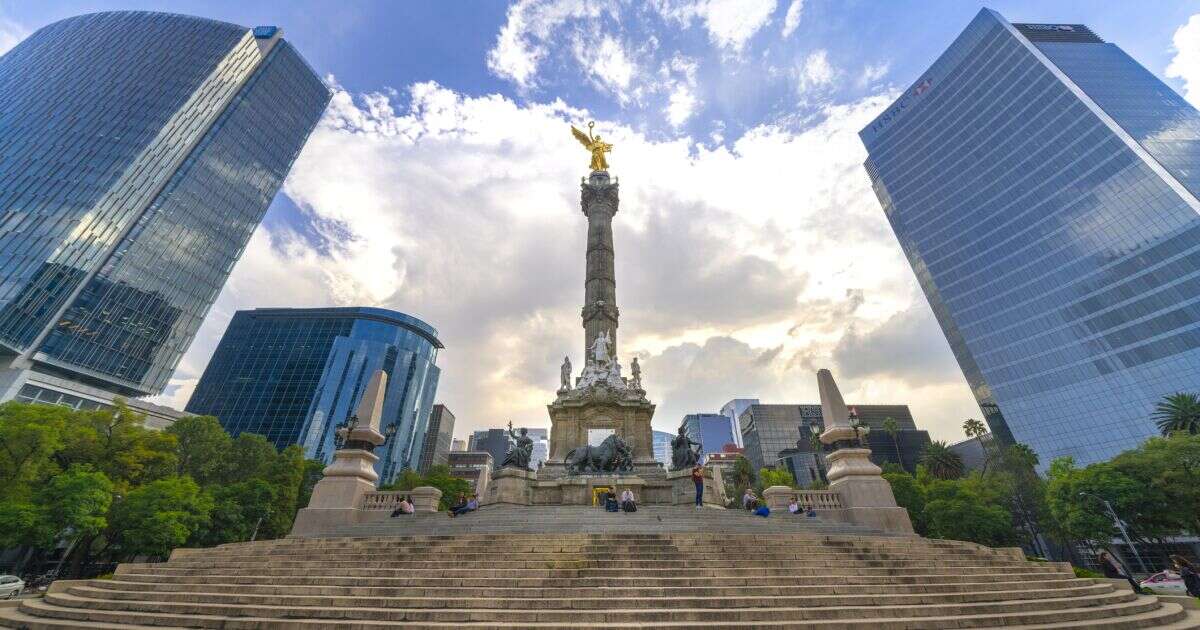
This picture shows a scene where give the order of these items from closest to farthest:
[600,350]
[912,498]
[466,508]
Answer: [466,508] → [600,350] → [912,498]

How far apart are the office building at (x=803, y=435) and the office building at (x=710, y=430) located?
197ft

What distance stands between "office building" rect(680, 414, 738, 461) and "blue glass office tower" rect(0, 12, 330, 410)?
485ft

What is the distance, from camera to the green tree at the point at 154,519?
70.1 feet

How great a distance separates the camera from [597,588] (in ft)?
26.0

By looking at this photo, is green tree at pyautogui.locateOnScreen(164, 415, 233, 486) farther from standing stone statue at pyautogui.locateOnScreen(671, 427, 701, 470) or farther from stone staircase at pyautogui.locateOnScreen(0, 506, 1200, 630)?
standing stone statue at pyautogui.locateOnScreen(671, 427, 701, 470)

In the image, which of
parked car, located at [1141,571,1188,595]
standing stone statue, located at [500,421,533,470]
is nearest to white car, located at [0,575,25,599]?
standing stone statue, located at [500,421,533,470]

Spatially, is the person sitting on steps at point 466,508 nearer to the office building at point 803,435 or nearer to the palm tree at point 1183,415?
the palm tree at point 1183,415

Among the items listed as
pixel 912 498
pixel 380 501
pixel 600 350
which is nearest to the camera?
pixel 380 501

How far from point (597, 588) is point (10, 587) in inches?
961

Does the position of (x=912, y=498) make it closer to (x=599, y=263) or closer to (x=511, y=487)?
(x=599, y=263)

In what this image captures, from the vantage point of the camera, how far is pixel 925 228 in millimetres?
76375

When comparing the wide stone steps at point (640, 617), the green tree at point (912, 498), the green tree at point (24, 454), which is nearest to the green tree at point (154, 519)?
the green tree at point (24, 454)

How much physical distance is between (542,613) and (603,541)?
3741mm

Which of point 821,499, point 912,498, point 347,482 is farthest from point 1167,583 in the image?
point 347,482
